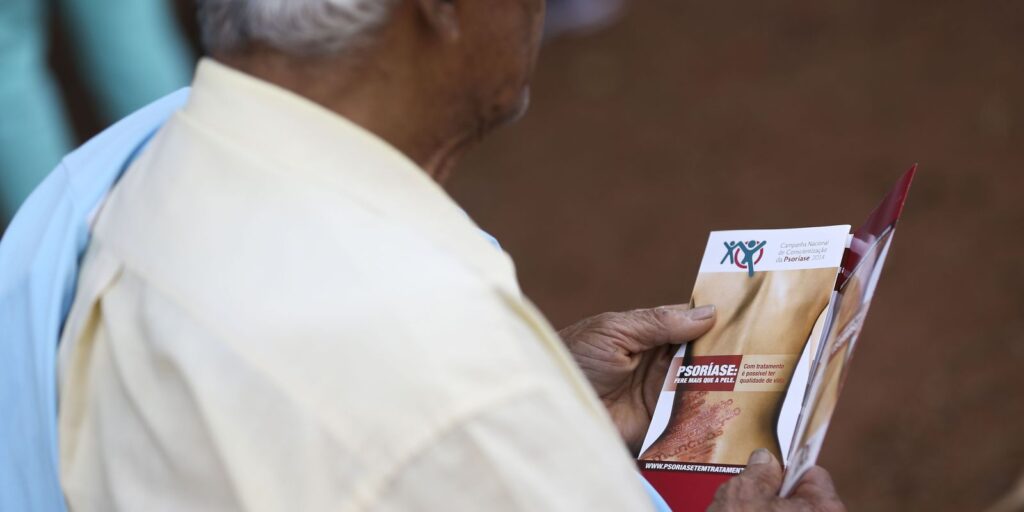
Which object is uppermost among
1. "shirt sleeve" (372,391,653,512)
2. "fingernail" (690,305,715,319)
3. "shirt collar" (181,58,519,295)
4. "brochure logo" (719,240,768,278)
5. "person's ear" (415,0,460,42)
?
"person's ear" (415,0,460,42)

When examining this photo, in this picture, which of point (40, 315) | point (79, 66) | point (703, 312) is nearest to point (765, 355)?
point (703, 312)

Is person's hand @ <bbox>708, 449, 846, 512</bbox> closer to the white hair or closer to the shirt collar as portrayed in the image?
the shirt collar

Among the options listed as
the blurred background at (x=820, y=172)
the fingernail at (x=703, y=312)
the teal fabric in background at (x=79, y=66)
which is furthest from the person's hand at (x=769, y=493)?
→ the teal fabric in background at (x=79, y=66)

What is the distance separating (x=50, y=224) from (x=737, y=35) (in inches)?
172

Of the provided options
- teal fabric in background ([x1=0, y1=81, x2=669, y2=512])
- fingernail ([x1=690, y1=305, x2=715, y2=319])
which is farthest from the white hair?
fingernail ([x1=690, y1=305, x2=715, y2=319])

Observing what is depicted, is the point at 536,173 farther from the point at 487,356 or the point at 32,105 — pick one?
the point at 487,356

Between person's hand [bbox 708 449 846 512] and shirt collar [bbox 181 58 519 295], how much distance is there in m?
0.48

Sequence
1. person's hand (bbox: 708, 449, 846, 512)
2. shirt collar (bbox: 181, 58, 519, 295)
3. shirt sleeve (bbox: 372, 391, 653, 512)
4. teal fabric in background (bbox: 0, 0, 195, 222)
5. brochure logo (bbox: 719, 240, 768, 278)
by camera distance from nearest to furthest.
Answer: shirt sleeve (bbox: 372, 391, 653, 512) < shirt collar (bbox: 181, 58, 519, 295) < person's hand (bbox: 708, 449, 846, 512) < brochure logo (bbox: 719, 240, 768, 278) < teal fabric in background (bbox: 0, 0, 195, 222)

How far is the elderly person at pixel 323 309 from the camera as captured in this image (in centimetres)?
109

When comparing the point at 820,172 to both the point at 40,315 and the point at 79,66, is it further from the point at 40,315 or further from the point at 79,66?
the point at 40,315

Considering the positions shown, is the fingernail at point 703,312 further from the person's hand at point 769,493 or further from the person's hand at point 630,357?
the person's hand at point 769,493

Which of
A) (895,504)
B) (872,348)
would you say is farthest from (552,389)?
(872,348)

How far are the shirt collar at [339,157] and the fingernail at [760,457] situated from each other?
53 cm

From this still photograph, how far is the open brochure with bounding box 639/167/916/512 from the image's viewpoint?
1619 mm
